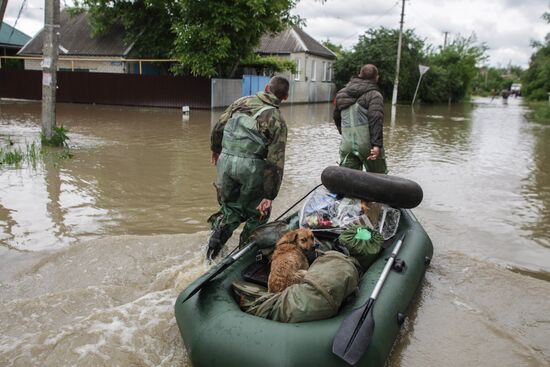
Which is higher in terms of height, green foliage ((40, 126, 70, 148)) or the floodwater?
green foliage ((40, 126, 70, 148))

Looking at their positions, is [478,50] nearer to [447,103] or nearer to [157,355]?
[447,103]

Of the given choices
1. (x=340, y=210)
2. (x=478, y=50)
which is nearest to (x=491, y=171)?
(x=340, y=210)

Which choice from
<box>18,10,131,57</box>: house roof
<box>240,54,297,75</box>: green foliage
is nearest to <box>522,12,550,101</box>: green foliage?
<box>240,54,297,75</box>: green foliage

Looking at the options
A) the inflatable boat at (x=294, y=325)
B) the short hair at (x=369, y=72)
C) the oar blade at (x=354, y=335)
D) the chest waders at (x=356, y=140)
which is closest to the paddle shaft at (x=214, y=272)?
the inflatable boat at (x=294, y=325)

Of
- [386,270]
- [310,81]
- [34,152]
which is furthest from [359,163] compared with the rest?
[310,81]

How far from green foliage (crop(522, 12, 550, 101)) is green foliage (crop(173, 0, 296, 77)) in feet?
41.7

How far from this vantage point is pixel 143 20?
2234 centimetres

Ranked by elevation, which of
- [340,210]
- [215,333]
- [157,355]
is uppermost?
[340,210]

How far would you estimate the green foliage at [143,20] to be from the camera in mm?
21312

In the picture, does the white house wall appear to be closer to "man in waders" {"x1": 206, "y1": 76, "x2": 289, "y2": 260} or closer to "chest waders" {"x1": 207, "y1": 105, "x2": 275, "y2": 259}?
"man in waders" {"x1": 206, "y1": 76, "x2": 289, "y2": 260}

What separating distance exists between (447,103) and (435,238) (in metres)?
32.8

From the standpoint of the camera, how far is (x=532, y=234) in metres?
6.06

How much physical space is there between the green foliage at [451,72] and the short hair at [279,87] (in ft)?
103

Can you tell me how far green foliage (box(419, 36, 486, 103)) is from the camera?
1353 inches
